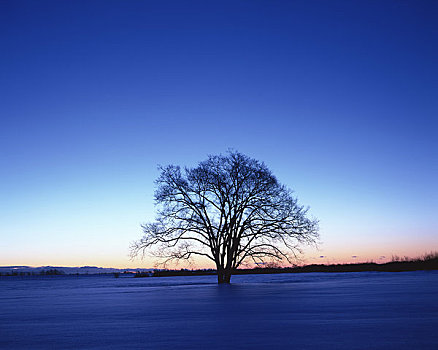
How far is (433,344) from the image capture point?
448cm

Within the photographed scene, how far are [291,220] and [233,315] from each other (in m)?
21.7

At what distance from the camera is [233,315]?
7973 millimetres

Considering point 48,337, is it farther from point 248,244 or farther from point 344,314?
point 248,244

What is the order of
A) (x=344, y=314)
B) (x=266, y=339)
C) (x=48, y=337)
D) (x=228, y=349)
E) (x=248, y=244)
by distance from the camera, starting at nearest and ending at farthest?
(x=228, y=349)
(x=266, y=339)
(x=48, y=337)
(x=344, y=314)
(x=248, y=244)

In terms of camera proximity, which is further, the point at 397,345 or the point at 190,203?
the point at 190,203

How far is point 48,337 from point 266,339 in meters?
3.12

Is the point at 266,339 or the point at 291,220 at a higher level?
the point at 291,220

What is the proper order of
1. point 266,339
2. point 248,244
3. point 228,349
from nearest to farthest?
point 228,349 < point 266,339 < point 248,244

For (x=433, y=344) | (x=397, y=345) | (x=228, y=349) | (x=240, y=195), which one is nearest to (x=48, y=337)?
(x=228, y=349)

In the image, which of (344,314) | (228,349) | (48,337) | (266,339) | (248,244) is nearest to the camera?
(228,349)

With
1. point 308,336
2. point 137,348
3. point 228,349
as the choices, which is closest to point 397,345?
point 308,336

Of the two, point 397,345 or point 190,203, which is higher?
point 190,203

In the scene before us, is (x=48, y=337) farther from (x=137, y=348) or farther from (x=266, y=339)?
(x=266, y=339)

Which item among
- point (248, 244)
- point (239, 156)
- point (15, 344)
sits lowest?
point (15, 344)
